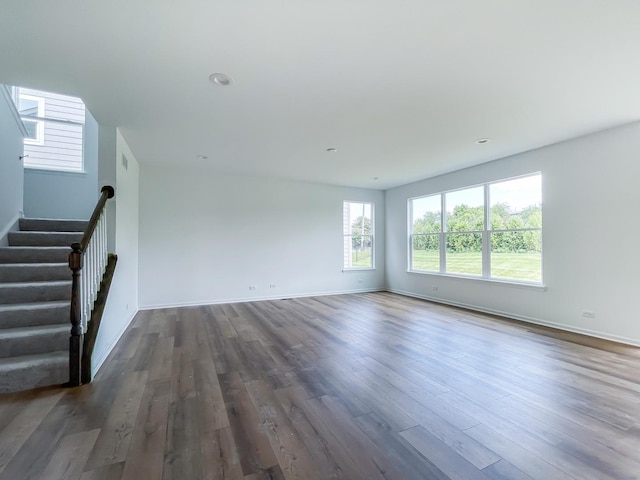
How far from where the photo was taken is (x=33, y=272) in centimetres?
316

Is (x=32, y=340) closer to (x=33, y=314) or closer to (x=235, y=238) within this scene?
(x=33, y=314)

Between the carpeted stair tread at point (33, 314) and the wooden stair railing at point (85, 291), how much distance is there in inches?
13.1

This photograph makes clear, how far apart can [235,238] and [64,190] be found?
2.86 metres

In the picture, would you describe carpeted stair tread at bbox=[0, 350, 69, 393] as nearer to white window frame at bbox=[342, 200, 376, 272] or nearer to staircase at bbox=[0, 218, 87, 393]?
staircase at bbox=[0, 218, 87, 393]

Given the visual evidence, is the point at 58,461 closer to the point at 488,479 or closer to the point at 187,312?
the point at 488,479

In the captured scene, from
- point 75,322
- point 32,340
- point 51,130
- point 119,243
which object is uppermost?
point 51,130

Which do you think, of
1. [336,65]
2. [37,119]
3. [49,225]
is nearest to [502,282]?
[336,65]

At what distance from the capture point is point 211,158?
195 inches

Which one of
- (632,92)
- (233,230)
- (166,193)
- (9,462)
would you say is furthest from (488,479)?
(166,193)

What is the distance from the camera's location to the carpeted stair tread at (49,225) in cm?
383

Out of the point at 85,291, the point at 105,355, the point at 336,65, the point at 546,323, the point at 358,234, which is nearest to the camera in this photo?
the point at 336,65

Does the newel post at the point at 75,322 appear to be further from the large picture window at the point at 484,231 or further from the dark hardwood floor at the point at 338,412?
the large picture window at the point at 484,231

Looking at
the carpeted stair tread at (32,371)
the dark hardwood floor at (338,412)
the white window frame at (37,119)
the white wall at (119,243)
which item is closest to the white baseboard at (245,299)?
the white wall at (119,243)

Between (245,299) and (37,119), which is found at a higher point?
(37,119)
